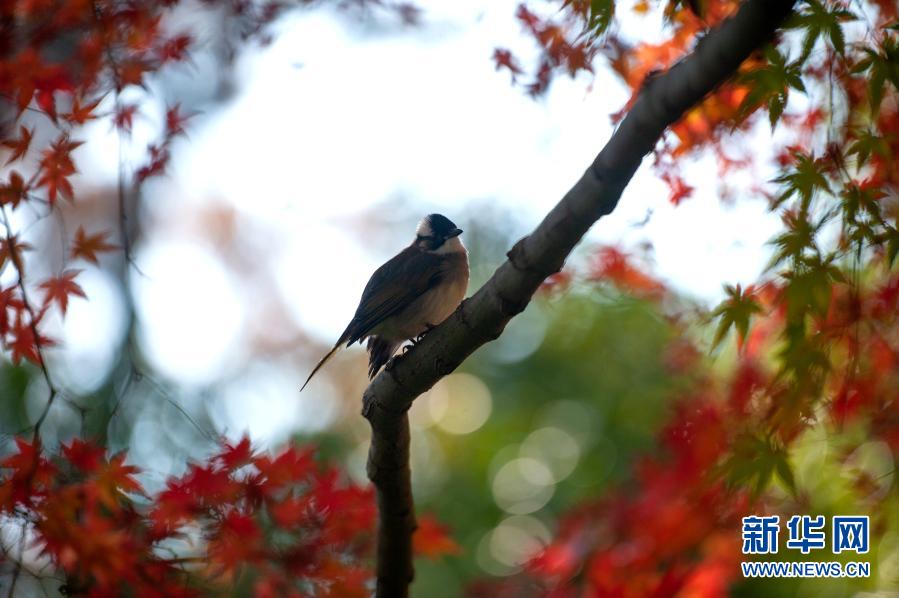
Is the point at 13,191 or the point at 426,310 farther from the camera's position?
the point at 426,310

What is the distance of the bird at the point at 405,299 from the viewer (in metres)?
5.62

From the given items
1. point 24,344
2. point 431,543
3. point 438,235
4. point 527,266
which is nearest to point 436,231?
point 438,235

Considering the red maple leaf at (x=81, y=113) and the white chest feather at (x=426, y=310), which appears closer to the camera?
the red maple leaf at (x=81, y=113)

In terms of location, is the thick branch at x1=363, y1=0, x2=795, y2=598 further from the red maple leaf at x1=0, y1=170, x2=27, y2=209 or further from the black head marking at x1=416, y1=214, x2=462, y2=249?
the black head marking at x1=416, y1=214, x2=462, y2=249

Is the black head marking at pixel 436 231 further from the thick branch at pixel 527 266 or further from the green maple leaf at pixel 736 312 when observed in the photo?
the green maple leaf at pixel 736 312

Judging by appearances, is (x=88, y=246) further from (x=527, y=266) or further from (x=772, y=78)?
(x=772, y=78)

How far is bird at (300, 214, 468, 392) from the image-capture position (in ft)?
18.4

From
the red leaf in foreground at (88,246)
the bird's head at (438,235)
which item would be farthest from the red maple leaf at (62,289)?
the bird's head at (438,235)

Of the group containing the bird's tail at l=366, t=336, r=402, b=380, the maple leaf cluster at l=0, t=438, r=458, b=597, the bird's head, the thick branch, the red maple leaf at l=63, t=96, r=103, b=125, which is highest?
the bird's head

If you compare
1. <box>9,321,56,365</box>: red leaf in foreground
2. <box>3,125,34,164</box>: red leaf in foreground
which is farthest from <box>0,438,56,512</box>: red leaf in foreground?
<box>3,125,34,164</box>: red leaf in foreground

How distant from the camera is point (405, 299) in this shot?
5664mm

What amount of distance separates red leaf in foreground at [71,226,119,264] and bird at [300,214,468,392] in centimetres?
145

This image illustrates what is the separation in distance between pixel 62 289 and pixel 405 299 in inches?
78.8

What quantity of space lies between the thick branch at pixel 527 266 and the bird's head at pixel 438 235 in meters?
2.19
